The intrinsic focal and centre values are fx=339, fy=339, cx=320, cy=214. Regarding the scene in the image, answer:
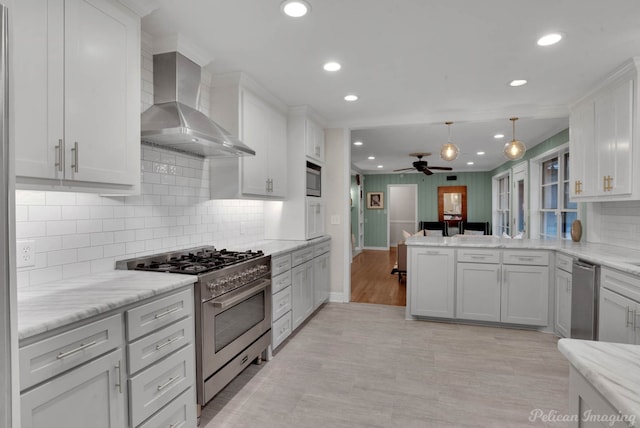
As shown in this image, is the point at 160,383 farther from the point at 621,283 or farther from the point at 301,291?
the point at 621,283

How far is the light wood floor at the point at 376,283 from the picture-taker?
4.97 m

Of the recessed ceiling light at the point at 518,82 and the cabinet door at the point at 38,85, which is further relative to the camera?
the recessed ceiling light at the point at 518,82

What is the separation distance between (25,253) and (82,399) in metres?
0.79

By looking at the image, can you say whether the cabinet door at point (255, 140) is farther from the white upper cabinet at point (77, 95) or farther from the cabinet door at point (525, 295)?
the cabinet door at point (525, 295)

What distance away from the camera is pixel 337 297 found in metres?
4.75

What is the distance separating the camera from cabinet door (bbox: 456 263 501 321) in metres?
3.72

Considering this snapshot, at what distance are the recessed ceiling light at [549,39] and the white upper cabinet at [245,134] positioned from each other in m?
2.31

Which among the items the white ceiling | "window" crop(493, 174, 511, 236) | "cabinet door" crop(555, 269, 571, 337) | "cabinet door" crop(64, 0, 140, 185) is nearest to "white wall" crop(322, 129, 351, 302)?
the white ceiling

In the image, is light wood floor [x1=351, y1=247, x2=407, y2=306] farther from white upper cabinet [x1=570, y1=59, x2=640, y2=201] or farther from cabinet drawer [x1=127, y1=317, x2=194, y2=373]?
cabinet drawer [x1=127, y1=317, x2=194, y2=373]

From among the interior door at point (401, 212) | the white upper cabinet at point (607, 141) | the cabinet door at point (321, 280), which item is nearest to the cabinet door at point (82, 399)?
the cabinet door at point (321, 280)

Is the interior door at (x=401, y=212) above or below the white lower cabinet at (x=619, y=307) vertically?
above

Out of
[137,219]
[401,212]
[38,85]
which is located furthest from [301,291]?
[401,212]

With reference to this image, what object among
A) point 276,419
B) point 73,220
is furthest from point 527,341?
point 73,220

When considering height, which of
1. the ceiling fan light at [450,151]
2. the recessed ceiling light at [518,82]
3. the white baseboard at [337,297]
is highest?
the recessed ceiling light at [518,82]
